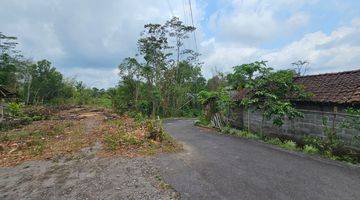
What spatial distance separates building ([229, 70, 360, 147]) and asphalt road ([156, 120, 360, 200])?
1.93 metres

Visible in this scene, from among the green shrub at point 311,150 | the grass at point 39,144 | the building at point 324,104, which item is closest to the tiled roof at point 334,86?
the building at point 324,104

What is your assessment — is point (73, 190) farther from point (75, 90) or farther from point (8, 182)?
point (75, 90)

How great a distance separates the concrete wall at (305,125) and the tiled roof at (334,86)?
63 centimetres

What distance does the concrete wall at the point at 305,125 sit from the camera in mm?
10406

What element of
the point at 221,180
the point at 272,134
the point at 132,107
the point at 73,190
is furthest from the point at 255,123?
the point at 132,107

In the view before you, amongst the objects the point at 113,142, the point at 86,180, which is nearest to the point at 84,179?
the point at 86,180

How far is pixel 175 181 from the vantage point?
7.37m

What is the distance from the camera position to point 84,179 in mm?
7742

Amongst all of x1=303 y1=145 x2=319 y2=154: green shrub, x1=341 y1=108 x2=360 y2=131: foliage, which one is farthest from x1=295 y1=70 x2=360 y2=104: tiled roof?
x1=303 y1=145 x2=319 y2=154: green shrub

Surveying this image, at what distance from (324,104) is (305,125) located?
136cm

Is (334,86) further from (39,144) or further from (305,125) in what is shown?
(39,144)

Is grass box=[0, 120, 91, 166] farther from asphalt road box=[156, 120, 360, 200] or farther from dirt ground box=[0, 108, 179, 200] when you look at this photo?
asphalt road box=[156, 120, 360, 200]

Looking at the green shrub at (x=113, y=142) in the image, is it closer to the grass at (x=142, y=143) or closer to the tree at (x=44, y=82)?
the grass at (x=142, y=143)

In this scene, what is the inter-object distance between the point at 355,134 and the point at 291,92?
4.01 m
